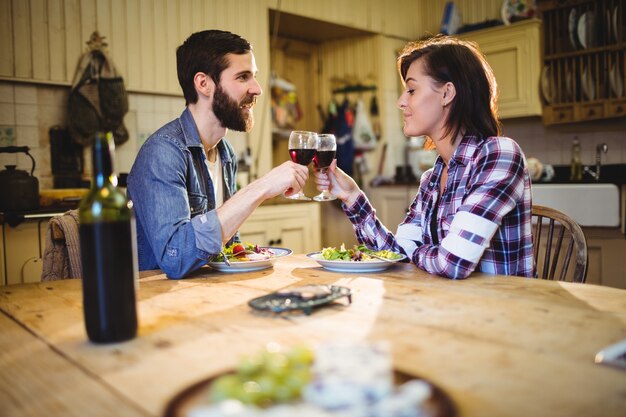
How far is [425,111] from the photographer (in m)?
1.73

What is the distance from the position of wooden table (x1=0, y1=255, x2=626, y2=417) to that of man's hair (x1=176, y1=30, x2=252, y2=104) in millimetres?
873

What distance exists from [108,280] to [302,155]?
82cm

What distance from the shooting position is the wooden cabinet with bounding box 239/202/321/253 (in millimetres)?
3877

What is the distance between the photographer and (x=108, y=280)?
2.64 ft

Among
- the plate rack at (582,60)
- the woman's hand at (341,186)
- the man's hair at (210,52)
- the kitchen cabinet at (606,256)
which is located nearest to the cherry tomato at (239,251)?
the woman's hand at (341,186)

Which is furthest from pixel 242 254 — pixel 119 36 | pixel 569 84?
pixel 569 84

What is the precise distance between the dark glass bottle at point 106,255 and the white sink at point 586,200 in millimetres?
3266

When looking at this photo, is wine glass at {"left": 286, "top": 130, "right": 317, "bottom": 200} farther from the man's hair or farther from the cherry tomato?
the man's hair

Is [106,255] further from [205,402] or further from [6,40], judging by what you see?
[6,40]

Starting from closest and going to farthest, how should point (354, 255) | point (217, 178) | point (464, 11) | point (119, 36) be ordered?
1. point (354, 255)
2. point (217, 178)
3. point (119, 36)
4. point (464, 11)

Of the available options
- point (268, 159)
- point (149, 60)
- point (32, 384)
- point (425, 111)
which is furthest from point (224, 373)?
point (268, 159)

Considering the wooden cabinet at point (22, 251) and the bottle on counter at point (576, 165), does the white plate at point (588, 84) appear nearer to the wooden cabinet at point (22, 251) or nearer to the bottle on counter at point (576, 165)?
the bottle on counter at point (576, 165)

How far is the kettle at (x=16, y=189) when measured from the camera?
2.74 metres

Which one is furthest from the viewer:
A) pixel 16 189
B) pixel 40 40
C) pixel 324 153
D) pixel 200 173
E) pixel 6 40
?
pixel 40 40
